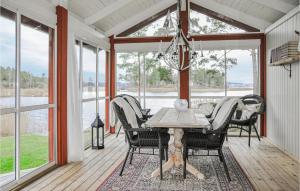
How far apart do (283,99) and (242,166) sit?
1713 millimetres

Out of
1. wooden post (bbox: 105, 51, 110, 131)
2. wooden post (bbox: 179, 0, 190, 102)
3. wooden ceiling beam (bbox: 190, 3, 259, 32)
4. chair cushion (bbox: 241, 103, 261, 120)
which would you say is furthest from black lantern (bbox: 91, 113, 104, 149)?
wooden ceiling beam (bbox: 190, 3, 259, 32)

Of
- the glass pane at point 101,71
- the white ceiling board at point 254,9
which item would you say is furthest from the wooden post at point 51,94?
the white ceiling board at point 254,9

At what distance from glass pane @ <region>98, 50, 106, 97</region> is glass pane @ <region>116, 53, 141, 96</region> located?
492 millimetres

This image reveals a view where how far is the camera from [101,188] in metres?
3.14

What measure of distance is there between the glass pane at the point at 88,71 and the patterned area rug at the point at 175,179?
1.92 metres

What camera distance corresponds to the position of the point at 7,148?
3025mm

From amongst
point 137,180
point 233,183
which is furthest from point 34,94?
point 233,183

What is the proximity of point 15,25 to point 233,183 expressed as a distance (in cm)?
311

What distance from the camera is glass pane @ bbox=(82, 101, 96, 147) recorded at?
527cm

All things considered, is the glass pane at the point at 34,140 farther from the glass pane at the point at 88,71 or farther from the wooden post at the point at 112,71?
the wooden post at the point at 112,71

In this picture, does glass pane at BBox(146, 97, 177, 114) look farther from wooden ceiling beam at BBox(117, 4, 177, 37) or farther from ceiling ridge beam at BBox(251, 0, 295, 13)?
ceiling ridge beam at BBox(251, 0, 295, 13)

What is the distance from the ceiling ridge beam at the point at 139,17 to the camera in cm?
632

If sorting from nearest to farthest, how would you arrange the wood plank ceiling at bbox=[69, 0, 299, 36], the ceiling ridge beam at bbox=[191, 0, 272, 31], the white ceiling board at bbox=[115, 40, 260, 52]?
the wood plank ceiling at bbox=[69, 0, 299, 36] → the ceiling ridge beam at bbox=[191, 0, 272, 31] → the white ceiling board at bbox=[115, 40, 260, 52]

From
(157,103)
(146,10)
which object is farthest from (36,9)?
(157,103)
